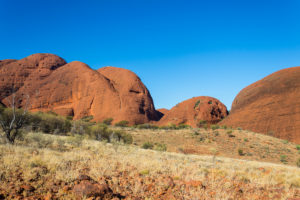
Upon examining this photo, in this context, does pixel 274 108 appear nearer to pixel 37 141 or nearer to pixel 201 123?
pixel 201 123

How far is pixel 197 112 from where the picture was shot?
1922 inches

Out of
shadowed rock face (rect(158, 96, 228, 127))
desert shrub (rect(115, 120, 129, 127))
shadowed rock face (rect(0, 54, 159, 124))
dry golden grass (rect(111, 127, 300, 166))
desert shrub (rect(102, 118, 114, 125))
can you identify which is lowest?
dry golden grass (rect(111, 127, 300, 166))

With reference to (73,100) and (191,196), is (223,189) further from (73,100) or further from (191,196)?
(73,100)

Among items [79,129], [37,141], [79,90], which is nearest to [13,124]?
[37,141]

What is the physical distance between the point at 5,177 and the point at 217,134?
86.5ft

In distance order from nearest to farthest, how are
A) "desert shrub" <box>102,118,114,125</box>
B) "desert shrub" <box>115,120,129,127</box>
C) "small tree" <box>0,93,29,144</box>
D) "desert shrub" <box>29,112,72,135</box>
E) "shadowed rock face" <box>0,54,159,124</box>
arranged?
"small tree" <box>0,93,29,144</box> < "desert shrub" <box>29,112,72,135</box> < "desert shrub" <box>115,120,129,127</box> < "desert shrub" <box>102,118,114,125</box> < "shadowed rock face" <box>0,54,159,124</box>

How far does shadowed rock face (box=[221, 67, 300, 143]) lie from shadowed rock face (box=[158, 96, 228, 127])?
4.99m

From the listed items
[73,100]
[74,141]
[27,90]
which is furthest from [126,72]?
[74,141]

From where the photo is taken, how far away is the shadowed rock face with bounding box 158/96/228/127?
47.5 m

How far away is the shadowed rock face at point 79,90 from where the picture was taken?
51250mm

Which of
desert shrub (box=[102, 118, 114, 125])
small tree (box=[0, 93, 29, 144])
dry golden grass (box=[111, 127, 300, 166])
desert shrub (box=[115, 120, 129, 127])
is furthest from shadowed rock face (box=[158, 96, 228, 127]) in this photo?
small tree (box=[0, 93, 29, 144])

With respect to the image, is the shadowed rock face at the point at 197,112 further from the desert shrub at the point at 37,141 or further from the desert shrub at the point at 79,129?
the desert shrub at the point at 37,141

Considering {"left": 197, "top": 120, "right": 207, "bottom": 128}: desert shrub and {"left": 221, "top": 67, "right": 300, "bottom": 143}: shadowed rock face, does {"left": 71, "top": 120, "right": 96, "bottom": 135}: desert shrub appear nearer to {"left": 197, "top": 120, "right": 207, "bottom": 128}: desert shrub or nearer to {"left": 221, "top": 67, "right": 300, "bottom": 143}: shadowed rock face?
{"left": 221, "top": 67, "right": 300, "bottom": 143}: shadowed rock face

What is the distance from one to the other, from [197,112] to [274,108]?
16879 millimetres
